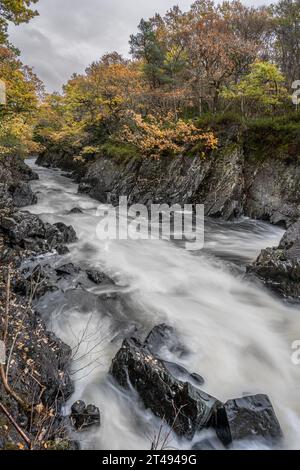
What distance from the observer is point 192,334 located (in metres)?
5.75

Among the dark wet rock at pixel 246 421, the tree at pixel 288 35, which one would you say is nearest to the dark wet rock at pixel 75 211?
the dark wet rock at pixel 246 421

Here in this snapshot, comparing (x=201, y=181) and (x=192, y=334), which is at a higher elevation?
(x=201, y=181)

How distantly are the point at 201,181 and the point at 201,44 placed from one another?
6.70 m

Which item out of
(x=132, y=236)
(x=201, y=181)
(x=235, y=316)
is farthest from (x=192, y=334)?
(x=201, y=181)

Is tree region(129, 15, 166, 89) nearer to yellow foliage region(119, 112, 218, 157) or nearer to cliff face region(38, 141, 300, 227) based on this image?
yellow foliage region(119, 112, 218, 157)

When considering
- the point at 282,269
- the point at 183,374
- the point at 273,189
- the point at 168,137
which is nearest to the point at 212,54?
the point at 168,137

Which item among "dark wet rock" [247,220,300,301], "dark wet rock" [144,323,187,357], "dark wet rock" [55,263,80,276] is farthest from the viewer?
"dark wet rock" [55,263,80,276]

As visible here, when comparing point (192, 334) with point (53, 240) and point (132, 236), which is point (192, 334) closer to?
point (53, 240)

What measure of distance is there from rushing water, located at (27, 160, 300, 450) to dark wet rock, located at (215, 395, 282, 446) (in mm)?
149

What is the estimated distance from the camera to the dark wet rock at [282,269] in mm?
6812

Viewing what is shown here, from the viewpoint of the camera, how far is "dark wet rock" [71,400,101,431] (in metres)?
3.74

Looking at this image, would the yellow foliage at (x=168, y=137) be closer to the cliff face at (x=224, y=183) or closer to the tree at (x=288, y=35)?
the cliff face at (x=224, y=183)

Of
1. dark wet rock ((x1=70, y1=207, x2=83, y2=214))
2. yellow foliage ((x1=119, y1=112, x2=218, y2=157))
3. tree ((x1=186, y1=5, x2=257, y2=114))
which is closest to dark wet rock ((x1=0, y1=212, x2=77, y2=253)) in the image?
dark wet rock ((x1=70, y1=207, x2=83, y2=214))

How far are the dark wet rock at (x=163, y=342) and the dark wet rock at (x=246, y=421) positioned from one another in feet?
4.89
